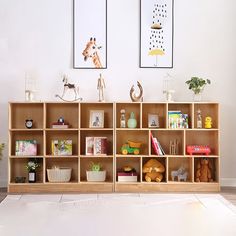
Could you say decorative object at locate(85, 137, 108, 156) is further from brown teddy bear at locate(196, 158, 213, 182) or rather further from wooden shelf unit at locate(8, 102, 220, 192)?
brown teddy bear at locate(196, 158, 213, 182)

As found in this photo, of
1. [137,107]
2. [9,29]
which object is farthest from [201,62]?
[9,29]

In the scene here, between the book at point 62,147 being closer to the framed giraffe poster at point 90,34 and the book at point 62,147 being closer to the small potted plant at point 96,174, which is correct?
the small potted plant at point 96,174

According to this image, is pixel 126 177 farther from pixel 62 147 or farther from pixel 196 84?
pixel 196 84

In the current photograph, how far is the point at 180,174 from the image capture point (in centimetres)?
534

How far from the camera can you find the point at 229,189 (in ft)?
17.2

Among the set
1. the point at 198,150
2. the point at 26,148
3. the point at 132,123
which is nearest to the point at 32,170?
the point at 26,148

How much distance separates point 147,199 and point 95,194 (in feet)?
1.96

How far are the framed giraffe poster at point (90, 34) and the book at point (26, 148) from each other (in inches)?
40.4

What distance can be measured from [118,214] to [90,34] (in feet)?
7.61

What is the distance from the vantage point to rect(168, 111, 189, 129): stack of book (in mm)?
5219

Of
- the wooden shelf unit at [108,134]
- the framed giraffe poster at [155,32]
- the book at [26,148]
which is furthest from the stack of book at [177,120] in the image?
the book at [26,148]

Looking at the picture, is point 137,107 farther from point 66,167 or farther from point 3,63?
point 3,63

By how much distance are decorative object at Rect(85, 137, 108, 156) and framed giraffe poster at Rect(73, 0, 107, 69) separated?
844 millimetres

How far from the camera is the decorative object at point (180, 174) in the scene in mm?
5301
